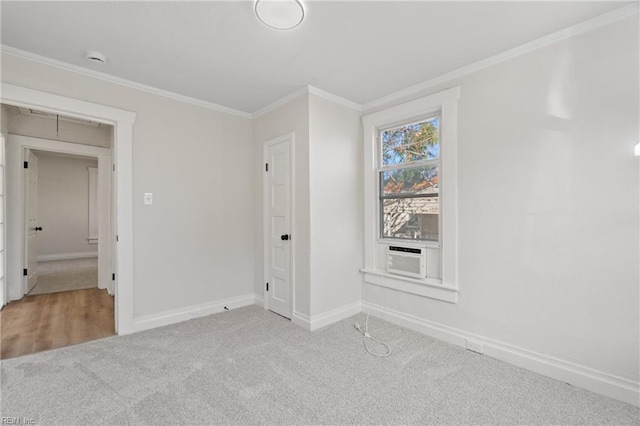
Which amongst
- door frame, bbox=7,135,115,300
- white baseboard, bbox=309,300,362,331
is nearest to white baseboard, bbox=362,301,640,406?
white baseboard, bbox=309,300,362,331

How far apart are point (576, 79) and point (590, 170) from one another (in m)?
0.66

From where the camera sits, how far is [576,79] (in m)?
2.13

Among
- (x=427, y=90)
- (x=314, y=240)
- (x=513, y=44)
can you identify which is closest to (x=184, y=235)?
(x=314, y=240)

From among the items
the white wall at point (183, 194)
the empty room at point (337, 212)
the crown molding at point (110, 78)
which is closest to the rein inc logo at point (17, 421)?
the empty room at point (337, 212)

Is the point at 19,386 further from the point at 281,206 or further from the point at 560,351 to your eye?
the point at 560,351

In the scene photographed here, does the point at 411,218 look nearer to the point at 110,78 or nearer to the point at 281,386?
the point at 281,386

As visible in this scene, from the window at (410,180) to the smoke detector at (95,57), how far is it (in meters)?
2.72

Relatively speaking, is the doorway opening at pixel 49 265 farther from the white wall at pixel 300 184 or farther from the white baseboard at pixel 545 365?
the white baseboard at pixel 545 365

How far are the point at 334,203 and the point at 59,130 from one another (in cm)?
408

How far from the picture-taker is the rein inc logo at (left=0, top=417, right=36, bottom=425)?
171cm

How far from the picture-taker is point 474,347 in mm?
2613

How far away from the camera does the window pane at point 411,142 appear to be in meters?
3.01

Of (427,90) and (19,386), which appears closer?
(19,386)

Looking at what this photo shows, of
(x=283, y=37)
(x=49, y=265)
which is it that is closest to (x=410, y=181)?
(x=283, y=37)
